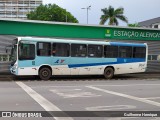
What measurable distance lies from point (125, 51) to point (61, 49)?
507 cm

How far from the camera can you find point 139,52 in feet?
89.1

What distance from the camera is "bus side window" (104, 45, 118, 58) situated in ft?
84.8

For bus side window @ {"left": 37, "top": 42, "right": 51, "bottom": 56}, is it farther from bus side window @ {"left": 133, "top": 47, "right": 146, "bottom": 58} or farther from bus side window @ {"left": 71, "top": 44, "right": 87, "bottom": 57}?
bus side window @ {"left": 133, "top": 47, "right": 146, "bottom": 58}

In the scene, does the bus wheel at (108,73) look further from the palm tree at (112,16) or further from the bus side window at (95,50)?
the palm tree at (112,16)

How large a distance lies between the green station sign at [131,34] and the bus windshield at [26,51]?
10.3 m

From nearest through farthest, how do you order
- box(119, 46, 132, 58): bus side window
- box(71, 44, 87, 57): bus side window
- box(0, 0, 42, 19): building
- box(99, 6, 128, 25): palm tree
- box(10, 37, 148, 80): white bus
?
box(10, 37, 148, 80): white bus → box(71, 44, 87, 57): bus side window → box(119, 46, 132, 58): bus side window → box(99, 6, 128, 25): palm tree → box(0, 0, 42, 19): building

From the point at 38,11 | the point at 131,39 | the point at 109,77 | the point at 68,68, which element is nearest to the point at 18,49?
the point at 68,68

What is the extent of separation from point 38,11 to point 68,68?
73.9m

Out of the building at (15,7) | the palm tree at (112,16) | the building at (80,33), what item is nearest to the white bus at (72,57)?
the building at (80,33)

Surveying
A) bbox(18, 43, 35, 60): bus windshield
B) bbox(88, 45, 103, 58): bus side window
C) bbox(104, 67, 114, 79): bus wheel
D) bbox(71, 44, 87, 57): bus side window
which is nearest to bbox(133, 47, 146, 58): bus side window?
bbox(104, 67, 114, 79): bus wheel

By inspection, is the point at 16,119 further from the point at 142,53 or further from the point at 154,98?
the point at 142,53

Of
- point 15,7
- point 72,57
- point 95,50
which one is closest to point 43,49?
point 72,57

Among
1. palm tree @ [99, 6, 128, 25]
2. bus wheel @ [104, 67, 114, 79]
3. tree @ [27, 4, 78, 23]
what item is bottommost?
bus wheel @ [104, 67, 114, 79]

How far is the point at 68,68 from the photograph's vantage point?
24.3 m
